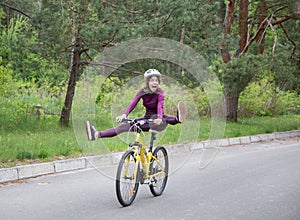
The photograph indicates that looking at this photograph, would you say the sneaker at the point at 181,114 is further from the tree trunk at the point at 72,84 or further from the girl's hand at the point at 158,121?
the tree trunk at the point at 72,84

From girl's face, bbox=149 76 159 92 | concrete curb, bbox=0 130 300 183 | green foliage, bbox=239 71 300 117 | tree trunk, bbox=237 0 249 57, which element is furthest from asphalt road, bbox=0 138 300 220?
green foliage, bbox=239 71 300 117

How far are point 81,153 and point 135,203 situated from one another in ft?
14.6

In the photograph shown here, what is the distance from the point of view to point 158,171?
811cm

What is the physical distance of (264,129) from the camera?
19.6 m

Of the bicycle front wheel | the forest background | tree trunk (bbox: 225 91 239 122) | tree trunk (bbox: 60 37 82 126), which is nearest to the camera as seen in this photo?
the bicycle front wheel

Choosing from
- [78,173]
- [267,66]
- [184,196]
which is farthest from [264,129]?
[184,196]

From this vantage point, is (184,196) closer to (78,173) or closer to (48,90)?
(78,173)

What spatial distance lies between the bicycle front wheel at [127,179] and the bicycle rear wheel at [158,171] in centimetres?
50

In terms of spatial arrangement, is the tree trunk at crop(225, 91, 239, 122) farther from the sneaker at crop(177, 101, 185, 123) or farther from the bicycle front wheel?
the bicycle front wheel

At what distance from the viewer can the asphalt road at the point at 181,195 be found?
689cm

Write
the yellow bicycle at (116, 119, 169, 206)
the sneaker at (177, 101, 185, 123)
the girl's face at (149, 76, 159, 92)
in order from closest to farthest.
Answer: the yellow bicycle at (116, 119, 169, 206)
the girl's face at (149, 76, 159, 92)
the sneaker at (177, 101, 185, 123)

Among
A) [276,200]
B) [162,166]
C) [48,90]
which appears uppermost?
[48,90]

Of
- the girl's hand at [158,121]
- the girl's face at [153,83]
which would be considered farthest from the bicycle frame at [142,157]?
the girl's face at [153,83]

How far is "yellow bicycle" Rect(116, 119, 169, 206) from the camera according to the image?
7.11 m
